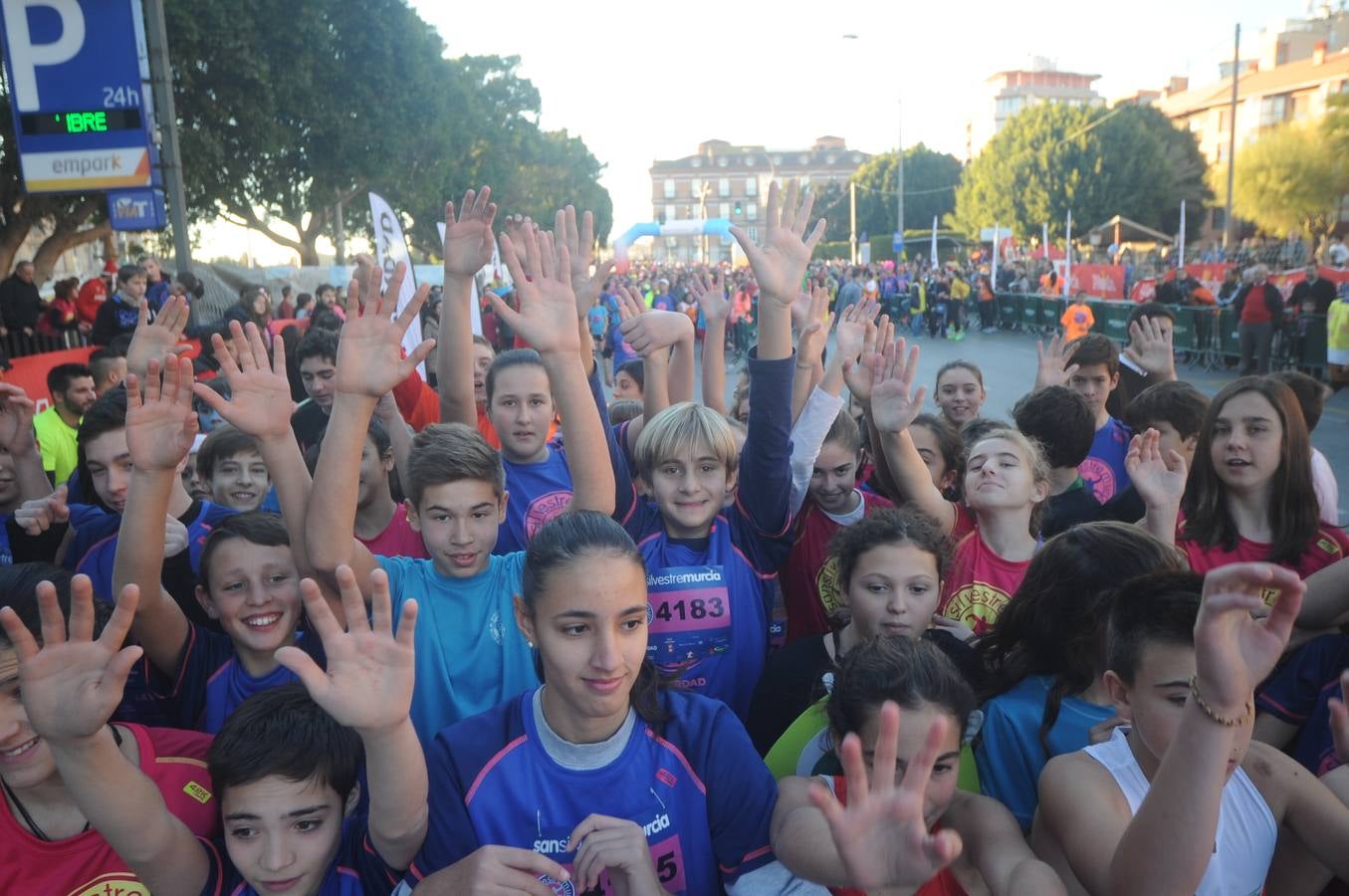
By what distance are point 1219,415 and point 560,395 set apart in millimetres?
2365

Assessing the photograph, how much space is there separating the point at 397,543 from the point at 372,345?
122 cm

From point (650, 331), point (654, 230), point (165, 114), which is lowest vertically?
point (650, 331)

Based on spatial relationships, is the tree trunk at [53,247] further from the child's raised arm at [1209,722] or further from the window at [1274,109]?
the window at [1274,109]

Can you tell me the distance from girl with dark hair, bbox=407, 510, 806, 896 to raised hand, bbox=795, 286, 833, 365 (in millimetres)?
2188

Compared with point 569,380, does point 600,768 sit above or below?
below

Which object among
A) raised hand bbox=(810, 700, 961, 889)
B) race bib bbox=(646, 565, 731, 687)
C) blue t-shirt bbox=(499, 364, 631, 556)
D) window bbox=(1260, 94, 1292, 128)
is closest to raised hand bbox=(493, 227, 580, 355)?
blue t-shirt bbox=(499, 364, 631, 556)

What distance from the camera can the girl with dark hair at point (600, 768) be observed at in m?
1.95

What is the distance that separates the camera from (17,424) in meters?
3.58

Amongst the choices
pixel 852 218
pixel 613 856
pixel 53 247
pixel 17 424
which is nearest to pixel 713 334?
pixel 17 424

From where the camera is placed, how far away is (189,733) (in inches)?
90.0

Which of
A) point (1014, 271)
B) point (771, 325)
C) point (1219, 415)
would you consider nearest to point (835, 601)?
point (771, 325)

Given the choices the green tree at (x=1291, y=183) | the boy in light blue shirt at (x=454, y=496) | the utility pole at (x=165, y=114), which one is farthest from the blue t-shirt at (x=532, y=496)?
the green tree at (x=1291, y=183)

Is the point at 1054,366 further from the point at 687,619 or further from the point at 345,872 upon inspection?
the point at 345,872

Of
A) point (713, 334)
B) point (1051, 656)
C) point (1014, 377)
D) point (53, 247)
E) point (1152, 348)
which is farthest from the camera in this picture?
point (53, 247)
